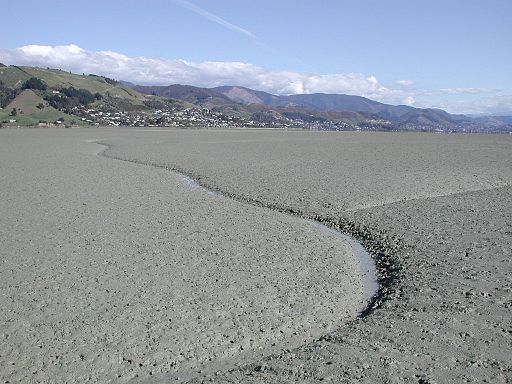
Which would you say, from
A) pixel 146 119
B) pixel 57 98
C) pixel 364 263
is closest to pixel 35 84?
pixel 57 98

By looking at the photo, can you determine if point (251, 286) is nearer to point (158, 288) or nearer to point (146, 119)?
point (158, 288)

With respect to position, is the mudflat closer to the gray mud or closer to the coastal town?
the gray mud

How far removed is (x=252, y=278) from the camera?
35.8 feet

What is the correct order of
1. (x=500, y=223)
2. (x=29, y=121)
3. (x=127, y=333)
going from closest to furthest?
(x=127, y=333) < (x=500, y=223) < (x=29, y=121)

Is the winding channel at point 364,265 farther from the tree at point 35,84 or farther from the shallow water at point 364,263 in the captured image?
the tree at point 35,84

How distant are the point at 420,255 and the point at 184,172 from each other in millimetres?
18916

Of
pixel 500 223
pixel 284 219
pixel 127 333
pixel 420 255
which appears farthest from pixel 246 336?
pixel 500 223

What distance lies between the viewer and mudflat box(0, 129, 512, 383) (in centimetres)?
723

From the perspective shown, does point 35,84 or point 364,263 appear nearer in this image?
point 364,263

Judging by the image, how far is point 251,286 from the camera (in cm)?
1044

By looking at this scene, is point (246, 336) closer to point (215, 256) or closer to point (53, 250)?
point (215, 256)

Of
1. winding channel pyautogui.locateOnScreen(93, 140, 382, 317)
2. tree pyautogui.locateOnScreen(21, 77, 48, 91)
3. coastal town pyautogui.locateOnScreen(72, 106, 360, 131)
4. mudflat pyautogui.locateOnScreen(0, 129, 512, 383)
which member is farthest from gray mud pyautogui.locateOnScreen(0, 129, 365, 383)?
tree pyautogui.locateOnScreen(21, 77, 48, 91)

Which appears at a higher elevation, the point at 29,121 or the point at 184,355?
the point at 184,355

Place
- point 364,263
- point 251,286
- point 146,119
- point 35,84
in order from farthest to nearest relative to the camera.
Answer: point 35,84 < point 146,119 < point 364,263 < point 251,286
